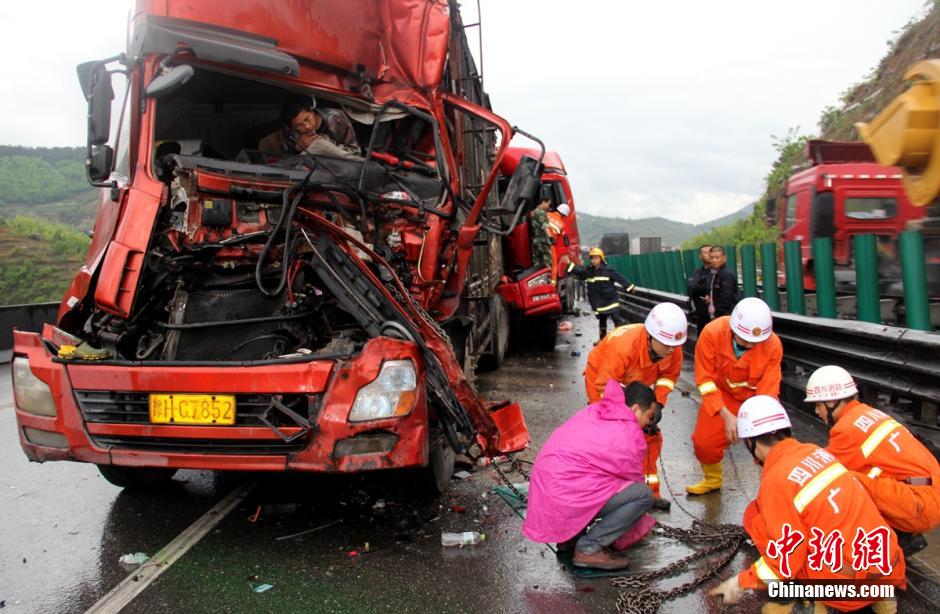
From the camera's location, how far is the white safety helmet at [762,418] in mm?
3008

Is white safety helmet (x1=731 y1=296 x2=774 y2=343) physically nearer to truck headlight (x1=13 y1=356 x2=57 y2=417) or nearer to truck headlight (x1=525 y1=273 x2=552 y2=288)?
truck headlight (x1=13 y1=356 x2=57 y2=417)

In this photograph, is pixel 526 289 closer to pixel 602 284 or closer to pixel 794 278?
pixel 602 284

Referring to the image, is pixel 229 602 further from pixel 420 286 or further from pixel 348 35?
pixel 348 35

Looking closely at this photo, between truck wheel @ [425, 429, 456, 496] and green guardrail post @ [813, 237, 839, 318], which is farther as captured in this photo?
green guardrail post @ [813, 237, 839, 318]

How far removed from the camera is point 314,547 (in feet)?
11.4

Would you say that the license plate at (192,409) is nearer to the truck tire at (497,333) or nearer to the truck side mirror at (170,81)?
the truck side mirror at (170,81)

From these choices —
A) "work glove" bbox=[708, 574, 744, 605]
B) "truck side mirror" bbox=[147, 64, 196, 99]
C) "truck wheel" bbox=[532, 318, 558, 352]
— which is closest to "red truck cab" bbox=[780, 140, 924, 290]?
"truck wheel" bbox=[532, 318, 558, 352]

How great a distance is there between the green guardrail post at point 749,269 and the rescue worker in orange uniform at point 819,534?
5.39 meters

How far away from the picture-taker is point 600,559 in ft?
10.3

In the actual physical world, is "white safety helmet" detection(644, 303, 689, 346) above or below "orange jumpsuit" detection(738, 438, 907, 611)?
above

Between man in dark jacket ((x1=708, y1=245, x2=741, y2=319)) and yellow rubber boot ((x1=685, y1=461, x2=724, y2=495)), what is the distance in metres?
3.45

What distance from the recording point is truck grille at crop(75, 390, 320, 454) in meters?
3.19

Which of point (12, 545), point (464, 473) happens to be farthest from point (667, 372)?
point (12, 545)

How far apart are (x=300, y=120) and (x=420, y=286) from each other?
140 cm
